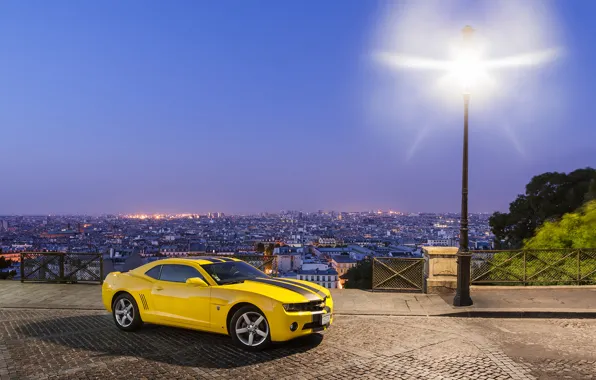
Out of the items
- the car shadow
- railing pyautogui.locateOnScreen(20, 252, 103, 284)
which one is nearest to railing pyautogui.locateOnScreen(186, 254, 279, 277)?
railing pyautogui.locateOnScreen(20, 252, 103, 284)

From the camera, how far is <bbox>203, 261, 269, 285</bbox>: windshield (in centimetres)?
809

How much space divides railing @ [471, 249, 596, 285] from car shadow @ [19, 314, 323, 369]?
24.0ft

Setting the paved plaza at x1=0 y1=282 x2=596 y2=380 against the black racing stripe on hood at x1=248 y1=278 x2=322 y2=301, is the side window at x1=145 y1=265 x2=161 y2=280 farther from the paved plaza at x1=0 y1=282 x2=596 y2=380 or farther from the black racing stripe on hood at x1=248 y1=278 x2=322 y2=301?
the black racing stripe on hood at x1=248 y1=278 x2=322 y2=301

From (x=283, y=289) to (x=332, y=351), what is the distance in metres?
1.21

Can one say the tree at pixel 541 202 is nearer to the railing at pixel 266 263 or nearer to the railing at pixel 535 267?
the railing at pixel 535 267

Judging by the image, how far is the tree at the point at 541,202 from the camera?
39531mm

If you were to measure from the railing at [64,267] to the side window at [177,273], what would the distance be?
7312mm

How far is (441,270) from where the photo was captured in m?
12.7

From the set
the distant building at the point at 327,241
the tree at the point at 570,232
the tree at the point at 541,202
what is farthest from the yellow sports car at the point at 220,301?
the distant building at the point at 327,241

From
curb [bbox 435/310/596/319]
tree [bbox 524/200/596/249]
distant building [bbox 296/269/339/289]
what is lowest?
distant building [bbox 296/269/339/289]

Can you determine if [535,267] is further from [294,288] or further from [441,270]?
[294,288]

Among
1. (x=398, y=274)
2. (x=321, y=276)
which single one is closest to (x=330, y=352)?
(x=398, y=274)

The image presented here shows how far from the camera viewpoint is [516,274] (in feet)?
44.5

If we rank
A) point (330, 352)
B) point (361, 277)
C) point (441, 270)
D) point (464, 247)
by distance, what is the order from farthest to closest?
point (361, 277) < point (441, 270) < point (464, 247) < point (330, 352)
